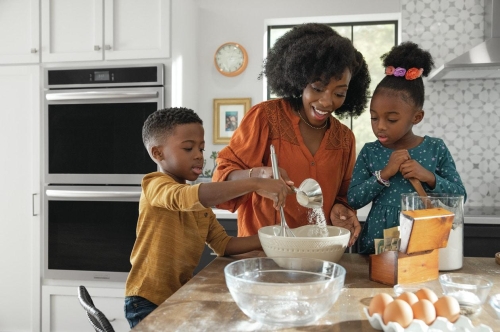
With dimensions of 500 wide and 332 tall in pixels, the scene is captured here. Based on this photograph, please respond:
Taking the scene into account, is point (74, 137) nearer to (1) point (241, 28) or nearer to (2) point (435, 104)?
(1) point (241, 28)

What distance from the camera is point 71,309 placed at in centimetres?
298

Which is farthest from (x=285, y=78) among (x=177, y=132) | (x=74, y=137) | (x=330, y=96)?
(x=74, y=137)

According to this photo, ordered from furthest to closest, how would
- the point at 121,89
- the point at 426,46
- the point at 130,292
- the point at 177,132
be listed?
the point at 426,46 → the point at 121,89 → the point at 177,132 → the point at 130,292

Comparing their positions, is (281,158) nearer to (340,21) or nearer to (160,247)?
(160,247)

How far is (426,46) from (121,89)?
195 cm

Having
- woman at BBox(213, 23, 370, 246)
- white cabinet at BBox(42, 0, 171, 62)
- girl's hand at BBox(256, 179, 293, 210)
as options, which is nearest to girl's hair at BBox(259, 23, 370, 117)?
woman at BBox(213, 23, 370, 246)

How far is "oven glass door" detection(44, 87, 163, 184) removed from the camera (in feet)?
9.37

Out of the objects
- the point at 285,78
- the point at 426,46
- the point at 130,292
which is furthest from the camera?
the point at 426,46

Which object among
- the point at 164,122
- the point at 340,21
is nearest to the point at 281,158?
the point at 164,122

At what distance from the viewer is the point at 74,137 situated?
296 cm

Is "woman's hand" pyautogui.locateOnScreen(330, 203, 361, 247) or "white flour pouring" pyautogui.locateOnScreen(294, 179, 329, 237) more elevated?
"white flour pouring" pyautogui.locateOnScreen(294, 179, 329, 237)

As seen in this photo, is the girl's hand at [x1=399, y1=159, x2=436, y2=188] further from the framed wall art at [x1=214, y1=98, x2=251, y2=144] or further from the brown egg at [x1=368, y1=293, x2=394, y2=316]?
the framed wall art at [x1=214, y1=98, x2=251, y2=144]

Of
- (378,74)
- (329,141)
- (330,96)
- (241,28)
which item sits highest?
(241,28)

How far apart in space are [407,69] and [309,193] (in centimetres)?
62
